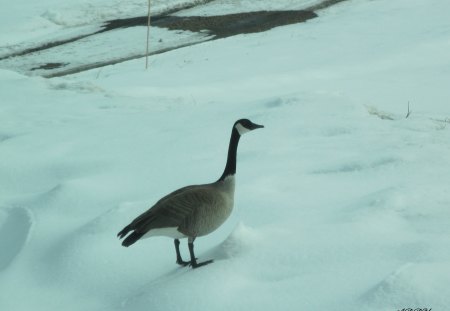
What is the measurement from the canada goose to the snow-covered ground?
0.65 feet

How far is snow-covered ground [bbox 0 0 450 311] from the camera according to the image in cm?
376

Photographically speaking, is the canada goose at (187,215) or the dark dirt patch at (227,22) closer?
the canada goose at (187,215)

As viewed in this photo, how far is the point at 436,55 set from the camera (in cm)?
1252

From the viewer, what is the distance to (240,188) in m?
5.47

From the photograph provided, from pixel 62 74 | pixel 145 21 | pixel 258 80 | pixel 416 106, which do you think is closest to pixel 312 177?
pixel 416 106

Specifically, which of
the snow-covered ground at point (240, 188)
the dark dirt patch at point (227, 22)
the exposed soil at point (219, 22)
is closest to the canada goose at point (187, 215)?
the snow-covered ground at point (240, 188)

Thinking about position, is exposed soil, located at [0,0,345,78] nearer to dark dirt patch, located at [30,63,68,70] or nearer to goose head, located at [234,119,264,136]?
dark dirt patch, located at [30,63,68,70]

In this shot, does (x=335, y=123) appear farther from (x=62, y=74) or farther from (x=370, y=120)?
(x=62, y=74)

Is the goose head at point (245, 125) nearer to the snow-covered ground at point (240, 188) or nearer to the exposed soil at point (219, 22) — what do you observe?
the snow-covered ground at point (240, 188)

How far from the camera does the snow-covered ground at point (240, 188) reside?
3.76 metres

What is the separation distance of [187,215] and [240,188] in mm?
1548

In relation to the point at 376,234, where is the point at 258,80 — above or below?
below

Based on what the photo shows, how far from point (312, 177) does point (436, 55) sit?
771 cm

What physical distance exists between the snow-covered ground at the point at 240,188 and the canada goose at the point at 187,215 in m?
0.20
